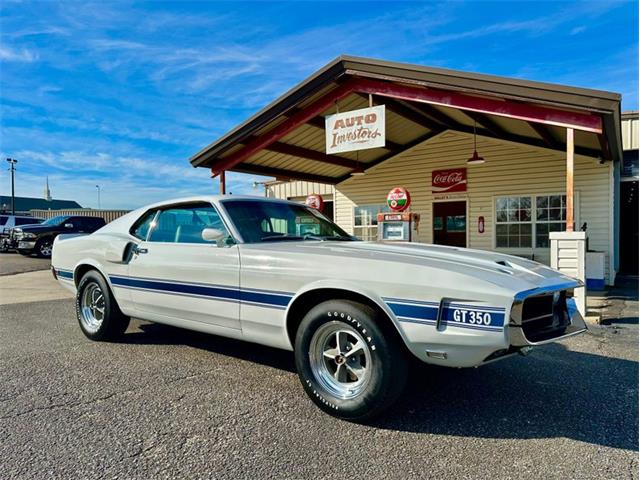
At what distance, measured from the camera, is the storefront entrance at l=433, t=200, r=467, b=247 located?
12883mm

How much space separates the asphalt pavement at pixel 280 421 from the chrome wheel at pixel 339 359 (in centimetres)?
23

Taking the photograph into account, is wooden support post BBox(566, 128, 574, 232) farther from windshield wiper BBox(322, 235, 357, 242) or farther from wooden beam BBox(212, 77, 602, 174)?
windshield wiper BBox(322, 235, 357, 242)

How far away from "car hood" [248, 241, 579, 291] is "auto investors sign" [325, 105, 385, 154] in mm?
5000

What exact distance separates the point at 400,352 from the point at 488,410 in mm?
932

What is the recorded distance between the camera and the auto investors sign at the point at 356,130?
824 cm

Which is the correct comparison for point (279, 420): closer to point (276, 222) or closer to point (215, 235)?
point (215, 235)

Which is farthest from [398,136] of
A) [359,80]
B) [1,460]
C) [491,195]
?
[1,460]

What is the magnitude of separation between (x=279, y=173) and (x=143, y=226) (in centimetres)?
815

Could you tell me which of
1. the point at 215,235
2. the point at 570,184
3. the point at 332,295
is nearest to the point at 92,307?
the point at 215,235

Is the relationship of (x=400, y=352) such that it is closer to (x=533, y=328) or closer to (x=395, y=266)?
(x=395, y=266)

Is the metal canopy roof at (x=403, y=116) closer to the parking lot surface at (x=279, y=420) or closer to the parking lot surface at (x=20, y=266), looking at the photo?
the parking lot surface at (x=279, y=420)

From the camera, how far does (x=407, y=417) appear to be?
2988mm

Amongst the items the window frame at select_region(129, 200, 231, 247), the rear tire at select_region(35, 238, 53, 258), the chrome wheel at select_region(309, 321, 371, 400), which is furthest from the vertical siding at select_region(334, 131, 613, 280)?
the rear tire at select_region(35, 238, 53, 258)

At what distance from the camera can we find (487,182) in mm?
12305
